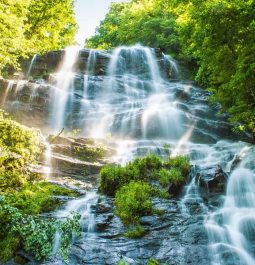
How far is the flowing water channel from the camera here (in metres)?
8.66

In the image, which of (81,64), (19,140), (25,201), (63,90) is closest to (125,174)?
(25,201)

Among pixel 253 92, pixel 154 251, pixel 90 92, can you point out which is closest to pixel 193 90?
pixel 90 92

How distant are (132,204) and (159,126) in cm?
1037

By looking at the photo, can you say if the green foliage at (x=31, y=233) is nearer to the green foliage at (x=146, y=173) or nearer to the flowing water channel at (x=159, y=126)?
the flowing water channel at (x=159, y=126)

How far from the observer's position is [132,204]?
9.03 metres

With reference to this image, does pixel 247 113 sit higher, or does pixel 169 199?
pixel 247 113

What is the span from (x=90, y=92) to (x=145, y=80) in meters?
5.11

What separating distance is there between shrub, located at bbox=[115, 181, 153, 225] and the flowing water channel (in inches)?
32.4

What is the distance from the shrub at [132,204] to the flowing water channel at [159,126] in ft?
2.70

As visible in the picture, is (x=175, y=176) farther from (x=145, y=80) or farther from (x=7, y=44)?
(x=145, y=80)

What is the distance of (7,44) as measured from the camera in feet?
45.9

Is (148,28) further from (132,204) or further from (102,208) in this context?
(132,204)

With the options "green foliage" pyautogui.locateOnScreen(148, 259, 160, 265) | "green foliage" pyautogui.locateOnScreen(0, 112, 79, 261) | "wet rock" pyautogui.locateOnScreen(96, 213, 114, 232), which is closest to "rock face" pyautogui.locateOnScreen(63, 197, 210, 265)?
"wet rock" pyautogui.locateOnScreen(96, 213, 114, 232)

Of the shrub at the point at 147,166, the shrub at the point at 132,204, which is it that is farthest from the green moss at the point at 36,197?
the shrub at the point at 147,166
